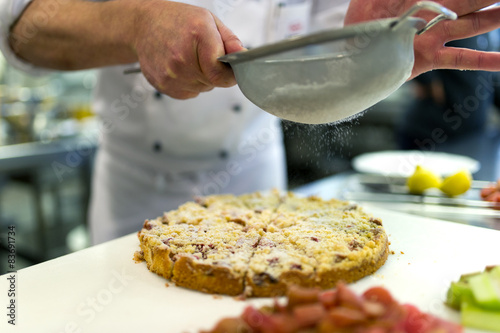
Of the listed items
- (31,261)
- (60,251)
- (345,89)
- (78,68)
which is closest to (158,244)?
(345,89)

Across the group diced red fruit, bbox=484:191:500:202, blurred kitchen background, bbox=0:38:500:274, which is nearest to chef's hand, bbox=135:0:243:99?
diced red fruit, bbox=484:191:500:202

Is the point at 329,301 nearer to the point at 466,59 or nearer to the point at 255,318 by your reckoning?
the point at 255,318

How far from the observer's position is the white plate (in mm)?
2197

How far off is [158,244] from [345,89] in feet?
2.14

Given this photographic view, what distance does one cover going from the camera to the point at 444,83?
146 inches

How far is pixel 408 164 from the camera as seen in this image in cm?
232

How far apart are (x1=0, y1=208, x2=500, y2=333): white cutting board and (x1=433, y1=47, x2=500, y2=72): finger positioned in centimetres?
54

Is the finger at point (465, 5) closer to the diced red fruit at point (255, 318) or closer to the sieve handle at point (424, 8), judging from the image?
the sieve handle at point (424, 8)

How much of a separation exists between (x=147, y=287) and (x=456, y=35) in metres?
1.21

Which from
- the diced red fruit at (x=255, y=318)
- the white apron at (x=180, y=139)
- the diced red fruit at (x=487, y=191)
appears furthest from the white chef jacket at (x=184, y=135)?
the diced red fruit at (x=255, y=318)

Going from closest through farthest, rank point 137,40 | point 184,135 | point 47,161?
point 137,40 < point 184,135 < point 47,161

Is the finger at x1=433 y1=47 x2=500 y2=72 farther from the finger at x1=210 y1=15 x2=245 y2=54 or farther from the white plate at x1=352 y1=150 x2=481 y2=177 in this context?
the white plate at x1=352 y1=150 x2=481 y2=177

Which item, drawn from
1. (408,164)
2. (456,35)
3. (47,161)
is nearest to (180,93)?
(456,35)

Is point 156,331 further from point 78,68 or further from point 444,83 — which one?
point 444,83
